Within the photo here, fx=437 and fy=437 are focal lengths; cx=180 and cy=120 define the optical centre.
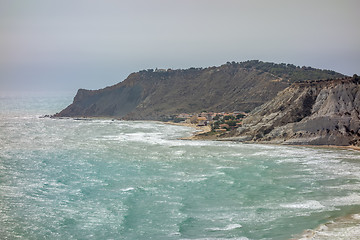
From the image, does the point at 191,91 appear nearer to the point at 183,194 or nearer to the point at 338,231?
the point at 183,194

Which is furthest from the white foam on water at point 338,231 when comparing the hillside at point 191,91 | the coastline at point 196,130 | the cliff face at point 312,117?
the hillside at point 191,91

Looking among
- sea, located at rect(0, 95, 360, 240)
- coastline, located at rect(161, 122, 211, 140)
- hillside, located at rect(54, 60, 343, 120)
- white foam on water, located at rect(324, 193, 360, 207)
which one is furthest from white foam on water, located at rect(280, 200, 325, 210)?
hillside, located at rect(54, 60, 343, 120)

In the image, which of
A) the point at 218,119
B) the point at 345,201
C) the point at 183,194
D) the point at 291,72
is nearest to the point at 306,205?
the point at 345,201

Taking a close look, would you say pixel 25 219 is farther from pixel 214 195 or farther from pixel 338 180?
pixel 338 180

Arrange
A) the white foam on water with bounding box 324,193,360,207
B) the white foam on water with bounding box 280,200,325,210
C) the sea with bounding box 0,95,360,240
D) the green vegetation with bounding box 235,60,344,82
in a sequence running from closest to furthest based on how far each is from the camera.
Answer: the sea with bounding box 0,95,360,240 → the white foam on water with bounding box 280,200,325,210 → the white foam on water with bounding box 324,193,360,207 → the green vegetation with bounding box 235,60,344,82

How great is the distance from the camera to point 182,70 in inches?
6127

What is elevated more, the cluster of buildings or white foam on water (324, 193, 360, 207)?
the cluster of buildings

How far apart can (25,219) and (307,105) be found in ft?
149

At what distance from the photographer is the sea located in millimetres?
23516

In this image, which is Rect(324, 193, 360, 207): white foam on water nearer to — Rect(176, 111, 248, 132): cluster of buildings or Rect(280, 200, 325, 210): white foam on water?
Rect(280, 200, 325, 210): white foam on water

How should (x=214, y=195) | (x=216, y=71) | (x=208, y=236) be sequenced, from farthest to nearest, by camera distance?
(x=216, y=71), (x=214, y=195), (x=208, y=236)

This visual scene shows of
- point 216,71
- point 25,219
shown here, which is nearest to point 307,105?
point 25,219

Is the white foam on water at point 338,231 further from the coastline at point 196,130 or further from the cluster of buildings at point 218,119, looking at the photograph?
the cluster of buildings at point 218,119

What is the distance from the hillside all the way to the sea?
63.8m
